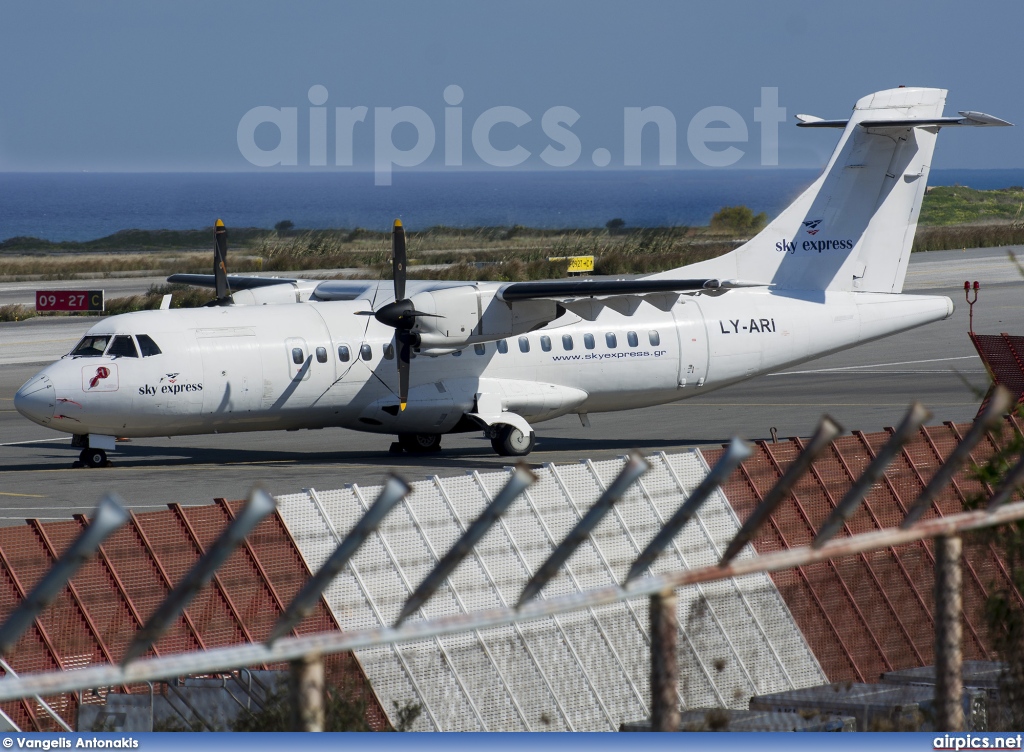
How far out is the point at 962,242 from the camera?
78875mm

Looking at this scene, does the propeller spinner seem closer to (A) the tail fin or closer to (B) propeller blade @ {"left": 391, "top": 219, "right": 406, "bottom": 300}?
(B) propeller blade @ {"left": 391, "top": 219, "right": 406, "bottom": 300}

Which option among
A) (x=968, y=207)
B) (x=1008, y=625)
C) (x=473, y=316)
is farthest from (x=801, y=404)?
(x=968, y=207)

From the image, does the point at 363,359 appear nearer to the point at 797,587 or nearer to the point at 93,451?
the point at 93,451

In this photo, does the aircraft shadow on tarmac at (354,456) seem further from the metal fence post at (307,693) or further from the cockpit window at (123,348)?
the metal fence post at (307,693)

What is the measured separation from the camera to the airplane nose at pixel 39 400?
2152cm

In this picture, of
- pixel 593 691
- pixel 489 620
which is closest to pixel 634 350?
pixel 593 691

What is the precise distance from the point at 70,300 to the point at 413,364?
3013cm

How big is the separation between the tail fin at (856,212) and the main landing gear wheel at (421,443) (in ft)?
20.9

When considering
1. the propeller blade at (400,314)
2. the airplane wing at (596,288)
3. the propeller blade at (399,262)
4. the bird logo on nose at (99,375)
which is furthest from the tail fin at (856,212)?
the bird logo on nose at (99,375)

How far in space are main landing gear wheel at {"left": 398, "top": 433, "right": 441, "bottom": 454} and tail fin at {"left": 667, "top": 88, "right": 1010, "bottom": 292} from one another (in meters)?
6.36

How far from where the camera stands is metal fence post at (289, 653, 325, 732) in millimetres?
5340

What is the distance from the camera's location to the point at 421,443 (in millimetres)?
24891

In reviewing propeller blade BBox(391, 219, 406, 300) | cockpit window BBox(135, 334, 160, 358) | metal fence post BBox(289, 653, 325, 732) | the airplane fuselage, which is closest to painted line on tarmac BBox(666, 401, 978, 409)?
the airplane fuselage

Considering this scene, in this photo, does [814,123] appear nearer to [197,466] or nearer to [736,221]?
[197,466]
